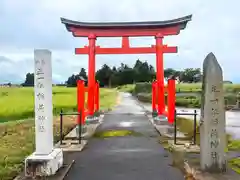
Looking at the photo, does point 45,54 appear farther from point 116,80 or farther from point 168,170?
point 116,80

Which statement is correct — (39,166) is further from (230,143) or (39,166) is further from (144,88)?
(144,88)

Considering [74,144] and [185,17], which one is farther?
[185,17]

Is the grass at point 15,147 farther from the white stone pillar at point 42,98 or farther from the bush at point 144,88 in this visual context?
the bush at point 144,88

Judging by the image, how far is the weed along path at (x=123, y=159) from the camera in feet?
20.1

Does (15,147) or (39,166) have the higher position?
(39,166)

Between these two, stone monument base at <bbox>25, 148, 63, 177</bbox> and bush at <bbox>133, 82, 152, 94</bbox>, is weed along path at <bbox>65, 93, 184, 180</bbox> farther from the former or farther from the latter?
bush at <bbox>133, 82, 152, 94</bbox>

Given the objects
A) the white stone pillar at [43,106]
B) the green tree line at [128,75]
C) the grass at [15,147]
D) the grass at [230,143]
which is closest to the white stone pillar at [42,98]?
the white stone pillar at [43,106]

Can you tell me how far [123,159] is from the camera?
7.49 metres

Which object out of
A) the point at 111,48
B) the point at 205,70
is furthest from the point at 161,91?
the point at 205,70

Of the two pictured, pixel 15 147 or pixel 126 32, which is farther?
pixel 126 32

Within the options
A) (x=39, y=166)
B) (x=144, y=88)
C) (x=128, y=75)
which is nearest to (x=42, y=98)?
(x=39, y=166)

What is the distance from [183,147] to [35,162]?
438 cm

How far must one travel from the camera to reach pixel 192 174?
6.02 metres

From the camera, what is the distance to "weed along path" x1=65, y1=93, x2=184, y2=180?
6129 millimetres
